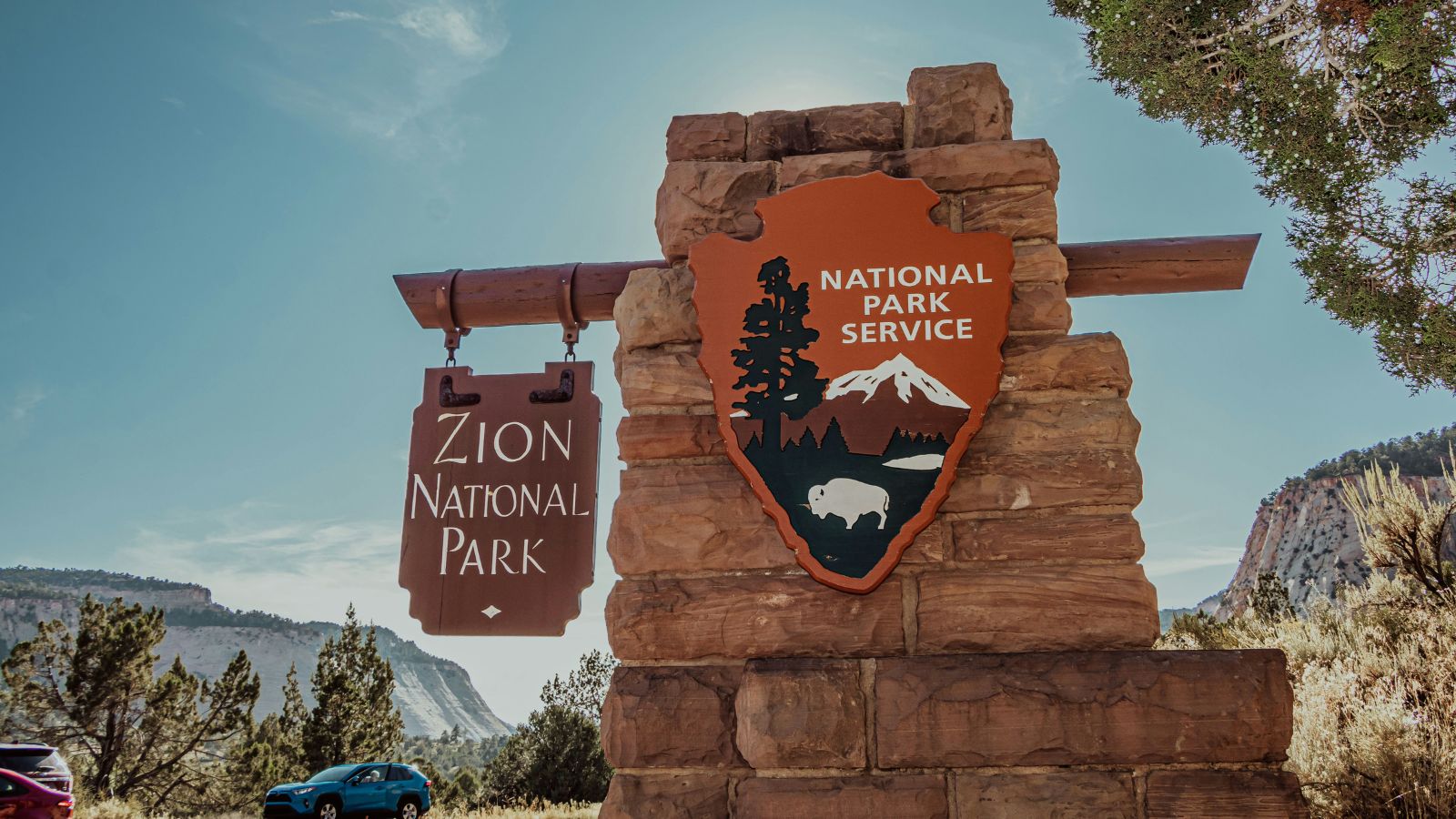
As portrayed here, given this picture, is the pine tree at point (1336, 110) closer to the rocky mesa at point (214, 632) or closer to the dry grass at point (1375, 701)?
the dry grass at point (1375, 701)

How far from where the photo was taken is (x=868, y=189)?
88.0 inches

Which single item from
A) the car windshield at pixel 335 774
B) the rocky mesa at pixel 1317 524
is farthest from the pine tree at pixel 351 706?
the rocky mesa at pixel 1317 524

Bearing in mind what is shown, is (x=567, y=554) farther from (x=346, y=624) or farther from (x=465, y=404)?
(x=346, y=624)

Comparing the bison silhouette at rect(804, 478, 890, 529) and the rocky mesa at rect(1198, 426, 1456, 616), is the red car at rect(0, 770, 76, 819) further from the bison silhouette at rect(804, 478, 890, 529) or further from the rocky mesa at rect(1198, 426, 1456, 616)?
the rocky mesa at rect(1198, 426, 1456, 616)

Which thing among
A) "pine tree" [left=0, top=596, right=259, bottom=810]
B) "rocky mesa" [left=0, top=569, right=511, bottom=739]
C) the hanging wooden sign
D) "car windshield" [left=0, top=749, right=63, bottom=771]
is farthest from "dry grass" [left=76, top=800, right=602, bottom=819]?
"rocky mesa" [left=0, top=569, right=511, bottom=739]

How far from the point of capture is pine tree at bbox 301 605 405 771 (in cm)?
2367

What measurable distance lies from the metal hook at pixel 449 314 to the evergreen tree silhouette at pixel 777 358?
3.19 feet

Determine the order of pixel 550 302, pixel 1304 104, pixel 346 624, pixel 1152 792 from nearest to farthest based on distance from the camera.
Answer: pixel 1152 792
pixel 550 302
pixel 1304 104
pixel 346 624

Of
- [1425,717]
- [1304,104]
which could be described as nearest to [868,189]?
[1425,717]

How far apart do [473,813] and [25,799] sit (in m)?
5.61

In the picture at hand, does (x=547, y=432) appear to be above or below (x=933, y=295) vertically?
below

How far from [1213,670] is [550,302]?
Answer: 1879 mm

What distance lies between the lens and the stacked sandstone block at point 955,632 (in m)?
1.85

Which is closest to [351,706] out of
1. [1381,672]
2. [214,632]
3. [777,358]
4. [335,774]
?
[335,774]
